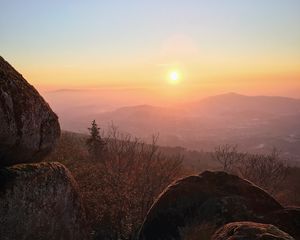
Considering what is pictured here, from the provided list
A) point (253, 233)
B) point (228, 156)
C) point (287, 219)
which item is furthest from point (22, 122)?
point (228, 156)

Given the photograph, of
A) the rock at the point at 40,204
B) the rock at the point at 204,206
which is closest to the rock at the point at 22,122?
the rock at the point at 40,204

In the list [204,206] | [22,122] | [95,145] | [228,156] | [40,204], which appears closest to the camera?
[22,122]

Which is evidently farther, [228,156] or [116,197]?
[228,156]

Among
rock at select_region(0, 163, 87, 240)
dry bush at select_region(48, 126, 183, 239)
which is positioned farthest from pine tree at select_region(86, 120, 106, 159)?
rock at select_region(0, 163, 87, 240)

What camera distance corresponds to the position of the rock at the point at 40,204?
8791 millimetres

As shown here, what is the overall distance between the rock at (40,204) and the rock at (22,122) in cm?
40

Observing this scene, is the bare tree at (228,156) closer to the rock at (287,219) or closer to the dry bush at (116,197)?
the dry bush at (116,197)

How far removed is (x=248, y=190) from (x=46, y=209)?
5.69m

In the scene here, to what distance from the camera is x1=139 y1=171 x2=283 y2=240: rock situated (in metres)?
9.25

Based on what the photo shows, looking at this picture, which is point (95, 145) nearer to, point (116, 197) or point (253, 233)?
point (116, 197)

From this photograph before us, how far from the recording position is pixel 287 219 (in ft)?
29.5

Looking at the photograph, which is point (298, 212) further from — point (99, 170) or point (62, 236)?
point (99, 170)

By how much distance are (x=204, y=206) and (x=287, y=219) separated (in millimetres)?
2085

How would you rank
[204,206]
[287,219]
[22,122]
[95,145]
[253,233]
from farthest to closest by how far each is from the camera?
1. [95,145]
2. [204,206]
3. [22,122]
4. [287,219]
5. [253,233]
